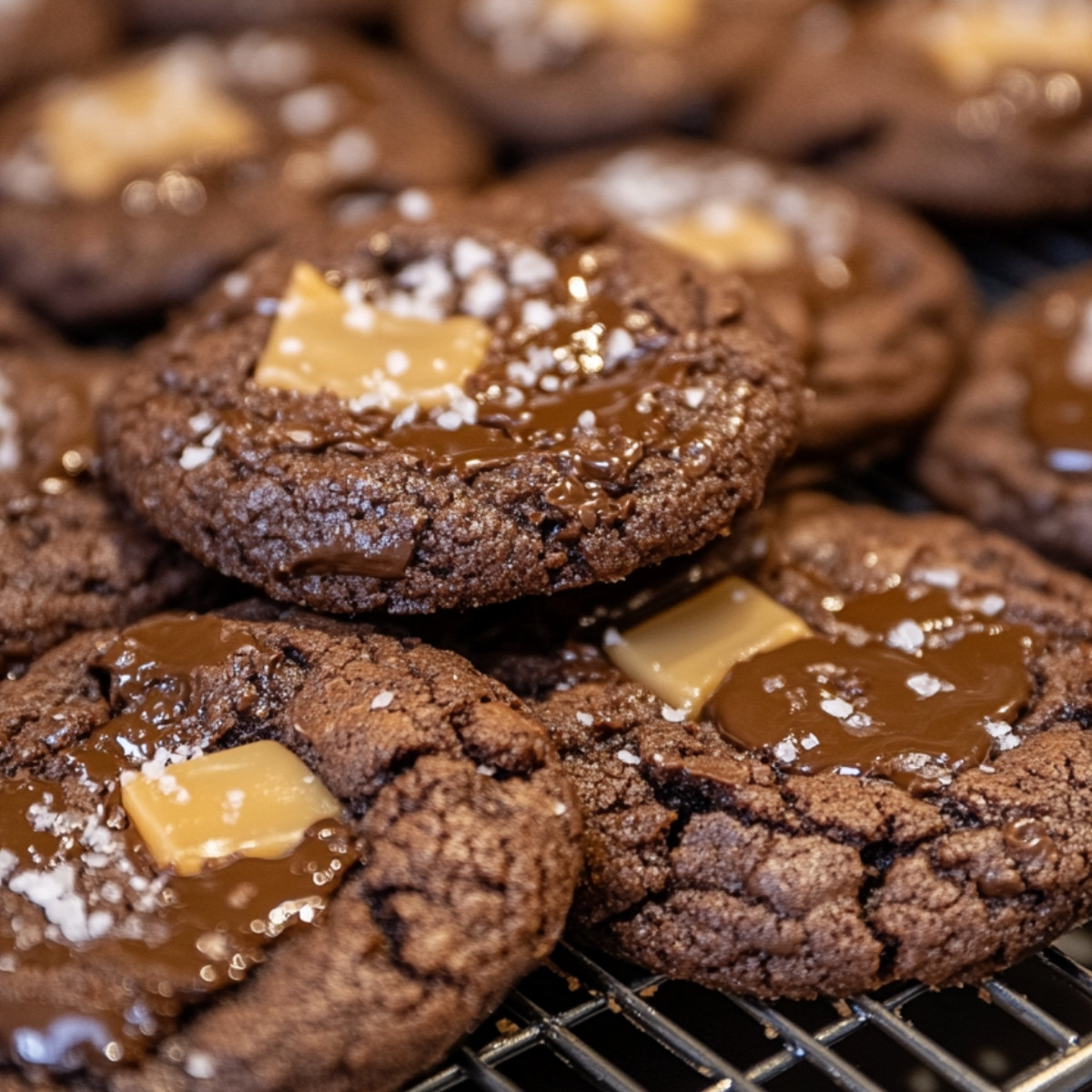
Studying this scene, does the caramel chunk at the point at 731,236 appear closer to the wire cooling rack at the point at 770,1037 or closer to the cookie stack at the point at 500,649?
the cookie stack at the point at 500,649

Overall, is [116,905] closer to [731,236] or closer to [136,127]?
[731,236]

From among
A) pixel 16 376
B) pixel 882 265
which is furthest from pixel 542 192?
pixel 16 376

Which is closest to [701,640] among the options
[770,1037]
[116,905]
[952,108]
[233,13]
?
[770,1037]

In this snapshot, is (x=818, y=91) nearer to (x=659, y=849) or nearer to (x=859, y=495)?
(x=859, y=495)

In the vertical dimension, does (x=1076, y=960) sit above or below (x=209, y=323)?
below

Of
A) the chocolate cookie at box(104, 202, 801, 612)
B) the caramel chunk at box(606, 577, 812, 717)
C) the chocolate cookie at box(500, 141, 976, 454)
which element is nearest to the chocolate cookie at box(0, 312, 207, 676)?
the chocolate cookie at box(104, 202, 801, 612)

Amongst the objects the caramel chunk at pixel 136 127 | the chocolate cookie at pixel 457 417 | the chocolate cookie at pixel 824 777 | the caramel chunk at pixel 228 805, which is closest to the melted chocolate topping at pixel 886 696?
the chocolate cookie at pixel 824 777
